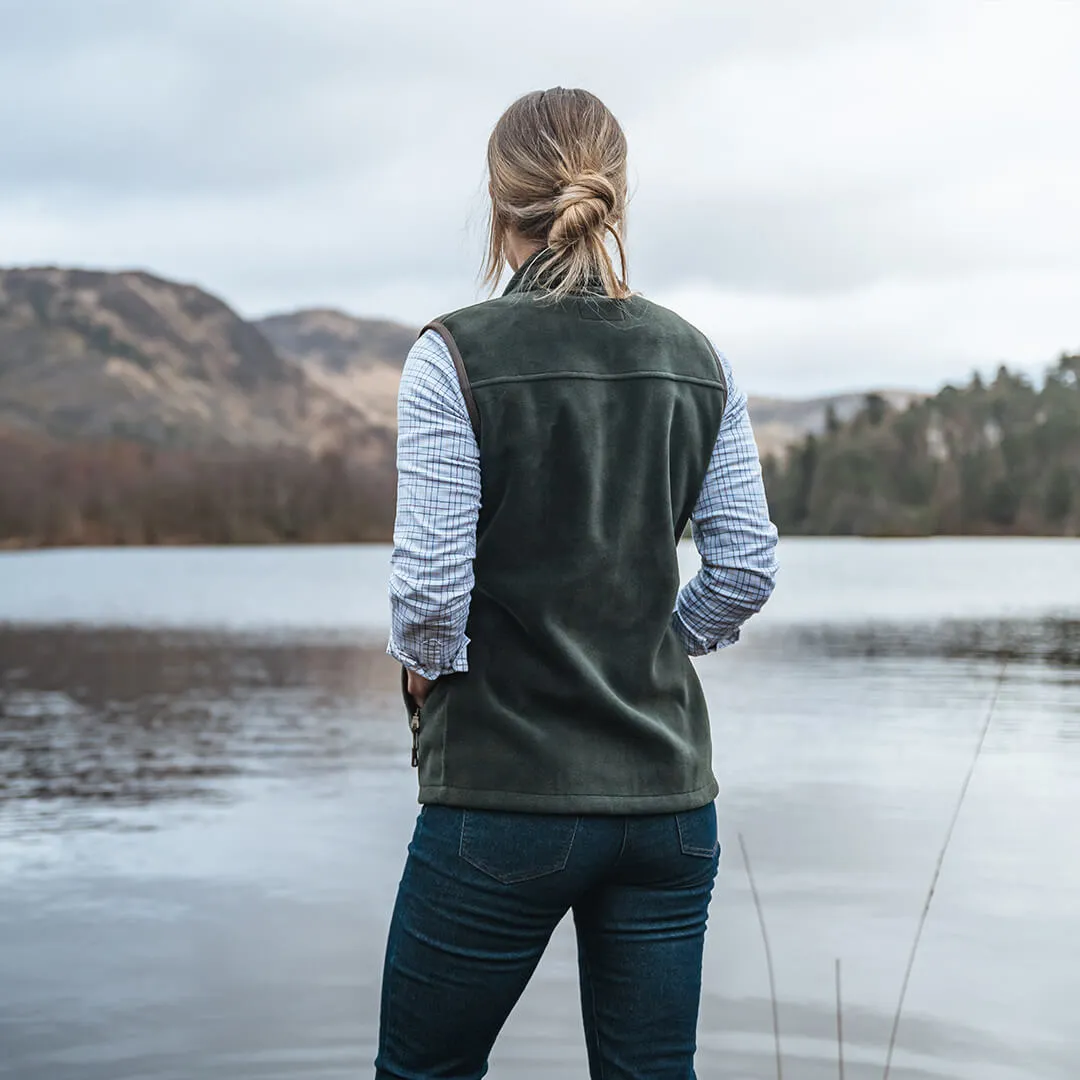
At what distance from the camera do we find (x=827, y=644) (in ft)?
81.3

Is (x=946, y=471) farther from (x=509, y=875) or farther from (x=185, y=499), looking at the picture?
(x=509, y=875)

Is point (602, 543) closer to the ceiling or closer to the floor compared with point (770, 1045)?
closer to the ceiling

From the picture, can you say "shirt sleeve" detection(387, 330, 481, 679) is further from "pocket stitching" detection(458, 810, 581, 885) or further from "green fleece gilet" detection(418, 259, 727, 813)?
"pocket stitching" detection(458, 810, 581, 885)

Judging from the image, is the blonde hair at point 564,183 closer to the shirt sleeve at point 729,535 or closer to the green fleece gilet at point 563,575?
the green fleece gilet at point 563,575

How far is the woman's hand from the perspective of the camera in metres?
1.95

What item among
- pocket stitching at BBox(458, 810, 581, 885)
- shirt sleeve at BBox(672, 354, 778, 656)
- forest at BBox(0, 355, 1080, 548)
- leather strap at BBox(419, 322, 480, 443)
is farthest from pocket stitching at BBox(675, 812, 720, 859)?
forest at BBox(0, 355, 1080, 548)

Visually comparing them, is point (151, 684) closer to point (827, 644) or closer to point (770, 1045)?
point (827, 644)

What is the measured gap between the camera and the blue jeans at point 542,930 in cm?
187

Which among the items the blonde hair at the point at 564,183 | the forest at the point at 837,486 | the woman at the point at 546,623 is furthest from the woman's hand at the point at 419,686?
the forest at the point at 837,486

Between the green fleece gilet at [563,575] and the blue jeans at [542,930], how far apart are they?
43 millimetres

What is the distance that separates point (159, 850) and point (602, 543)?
223 inches

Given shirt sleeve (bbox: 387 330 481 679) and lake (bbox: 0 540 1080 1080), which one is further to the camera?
lake (bbox: 0 540 1080 1080)

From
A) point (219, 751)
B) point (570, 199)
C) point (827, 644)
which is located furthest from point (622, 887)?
point (827, 644)

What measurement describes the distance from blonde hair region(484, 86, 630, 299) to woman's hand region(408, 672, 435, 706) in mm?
489
